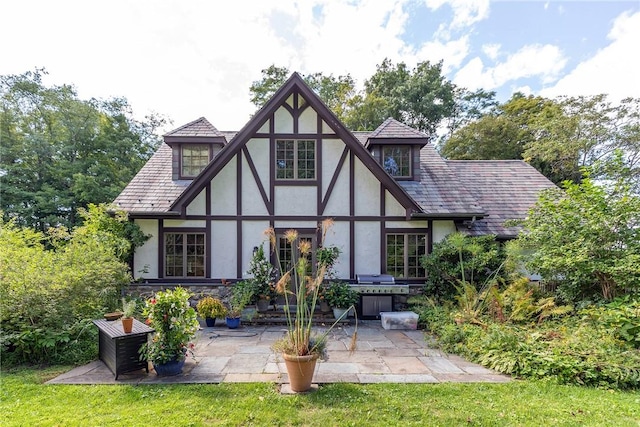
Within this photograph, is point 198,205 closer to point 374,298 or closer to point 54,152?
point 374,298

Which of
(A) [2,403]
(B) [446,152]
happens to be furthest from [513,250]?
(B) [446,152]

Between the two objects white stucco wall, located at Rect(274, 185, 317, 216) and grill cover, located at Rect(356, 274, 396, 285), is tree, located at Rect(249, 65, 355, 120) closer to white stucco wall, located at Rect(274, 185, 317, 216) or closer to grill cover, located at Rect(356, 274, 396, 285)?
white stucco wall, located at Rect(274, 185, 317, 216)

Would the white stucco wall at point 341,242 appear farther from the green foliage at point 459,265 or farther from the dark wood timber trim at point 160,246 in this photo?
the dark wood timber trim at point 160,246

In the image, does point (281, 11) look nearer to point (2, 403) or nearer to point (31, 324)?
point (31, 324)

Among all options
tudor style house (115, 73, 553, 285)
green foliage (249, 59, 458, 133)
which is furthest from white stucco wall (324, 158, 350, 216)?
green foliage (249, 59, 458, 133)

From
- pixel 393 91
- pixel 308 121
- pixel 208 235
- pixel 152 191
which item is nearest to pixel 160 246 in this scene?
pixel 208 235

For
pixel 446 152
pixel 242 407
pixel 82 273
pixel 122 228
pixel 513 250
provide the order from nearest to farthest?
1. pixel 242 407
2. pixel 82 273
3. pixel 513 250
4. pixel 122 228
5. pixel 446 152

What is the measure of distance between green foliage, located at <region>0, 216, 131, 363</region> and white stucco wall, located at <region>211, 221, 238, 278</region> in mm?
2640

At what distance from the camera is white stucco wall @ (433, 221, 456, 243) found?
28.7 feet

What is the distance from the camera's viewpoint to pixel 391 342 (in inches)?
244

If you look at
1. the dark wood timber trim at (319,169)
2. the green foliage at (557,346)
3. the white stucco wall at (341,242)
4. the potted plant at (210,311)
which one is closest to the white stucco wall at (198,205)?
the potted plant at (210,311)

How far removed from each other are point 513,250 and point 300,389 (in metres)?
6.39

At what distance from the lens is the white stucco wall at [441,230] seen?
8.73m

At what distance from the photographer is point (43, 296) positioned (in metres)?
5.17
